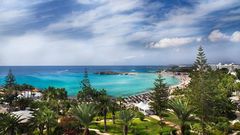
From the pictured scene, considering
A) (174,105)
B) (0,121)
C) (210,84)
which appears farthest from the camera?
(210,84)

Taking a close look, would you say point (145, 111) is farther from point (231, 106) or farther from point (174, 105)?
point (174, 105)

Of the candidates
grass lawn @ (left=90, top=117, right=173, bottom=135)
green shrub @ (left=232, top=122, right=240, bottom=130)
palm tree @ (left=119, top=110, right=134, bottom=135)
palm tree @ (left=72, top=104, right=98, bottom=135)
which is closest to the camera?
palm tree @ (left=72, top=104, right=98, bottom=135)

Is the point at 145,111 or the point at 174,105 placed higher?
the point at 174,105

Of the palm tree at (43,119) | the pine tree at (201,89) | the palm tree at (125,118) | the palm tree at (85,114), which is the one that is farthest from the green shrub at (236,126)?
the palm tree at (43,119)

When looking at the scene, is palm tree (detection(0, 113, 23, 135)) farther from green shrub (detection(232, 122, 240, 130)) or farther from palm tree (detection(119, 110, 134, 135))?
green shrub (detection(232, 122, 240, 130))

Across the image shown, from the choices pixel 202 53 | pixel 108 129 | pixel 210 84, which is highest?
pixel 202 53

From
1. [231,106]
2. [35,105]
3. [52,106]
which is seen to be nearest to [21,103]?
[35,105]

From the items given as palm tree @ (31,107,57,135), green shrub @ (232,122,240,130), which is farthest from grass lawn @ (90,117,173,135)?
palm tree @ (31,107,57,135)

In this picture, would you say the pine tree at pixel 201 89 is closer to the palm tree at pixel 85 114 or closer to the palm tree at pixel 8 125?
the palm tree at pixel 85 114
